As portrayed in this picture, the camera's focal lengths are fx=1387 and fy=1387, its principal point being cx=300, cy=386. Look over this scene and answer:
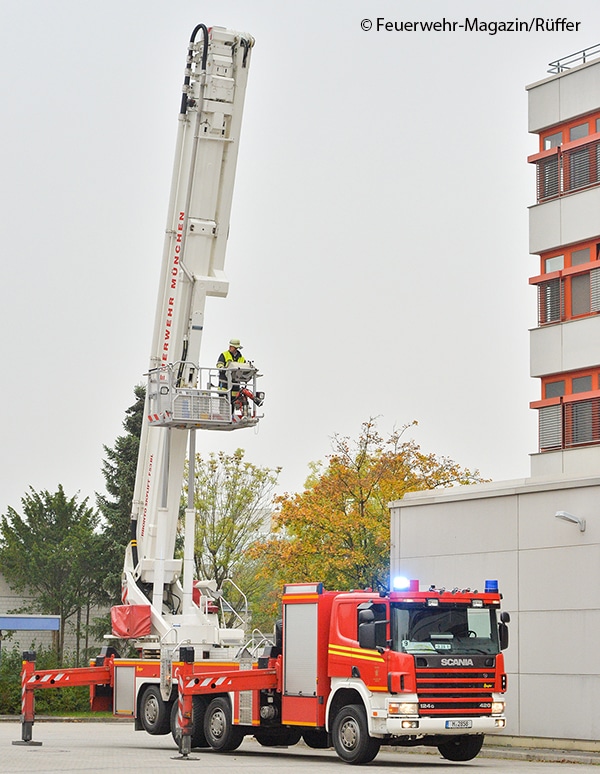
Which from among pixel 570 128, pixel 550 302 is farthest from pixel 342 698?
pixel 570 128

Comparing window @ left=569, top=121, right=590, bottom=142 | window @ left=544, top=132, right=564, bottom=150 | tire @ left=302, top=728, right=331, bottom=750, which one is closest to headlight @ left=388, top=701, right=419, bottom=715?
tire @ left=302, top=728, right=331, bottom=750

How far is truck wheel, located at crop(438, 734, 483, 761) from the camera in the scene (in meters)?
21.3

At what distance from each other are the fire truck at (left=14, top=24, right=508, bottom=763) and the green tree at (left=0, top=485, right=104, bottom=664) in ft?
94.1

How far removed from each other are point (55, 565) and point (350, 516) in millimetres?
13836

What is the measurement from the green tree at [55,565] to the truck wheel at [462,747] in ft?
107

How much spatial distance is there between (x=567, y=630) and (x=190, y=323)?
8429 mm

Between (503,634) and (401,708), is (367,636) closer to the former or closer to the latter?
(401,708)

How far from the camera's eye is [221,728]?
2270 cm

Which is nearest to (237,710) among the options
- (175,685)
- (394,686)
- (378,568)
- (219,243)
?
(175,685)

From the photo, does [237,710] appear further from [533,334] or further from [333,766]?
[533,334]

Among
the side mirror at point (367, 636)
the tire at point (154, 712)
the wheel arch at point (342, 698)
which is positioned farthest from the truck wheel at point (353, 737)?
the tire at point (154, 712)

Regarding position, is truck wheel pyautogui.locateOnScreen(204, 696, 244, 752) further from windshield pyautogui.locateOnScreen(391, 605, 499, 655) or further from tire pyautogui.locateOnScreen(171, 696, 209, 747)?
windshield pyautogui.locateOnScreen(391, 605, 499, 655)

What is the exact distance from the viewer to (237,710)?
22.3m

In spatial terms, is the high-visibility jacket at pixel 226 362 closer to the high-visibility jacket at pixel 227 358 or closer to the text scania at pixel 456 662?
the high-visibility jacket at pixel 227 358
